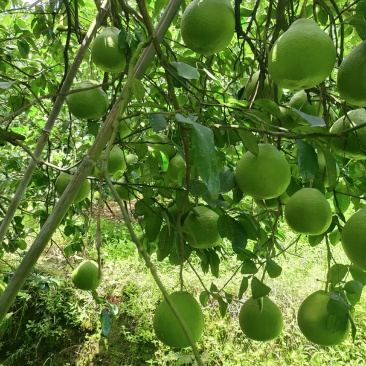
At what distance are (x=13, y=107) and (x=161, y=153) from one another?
3.31ft

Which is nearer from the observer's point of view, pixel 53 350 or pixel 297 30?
pixel 297 30

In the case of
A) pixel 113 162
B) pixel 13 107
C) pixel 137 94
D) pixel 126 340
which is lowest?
pixel 126 340

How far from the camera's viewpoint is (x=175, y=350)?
3018 mm

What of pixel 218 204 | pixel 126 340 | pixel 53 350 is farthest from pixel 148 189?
pixel 53 350

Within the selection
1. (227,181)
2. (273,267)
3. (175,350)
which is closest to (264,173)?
(227,181)

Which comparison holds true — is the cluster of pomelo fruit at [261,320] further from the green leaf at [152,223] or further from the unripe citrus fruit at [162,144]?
the unripe citrus fruit at [162,144]

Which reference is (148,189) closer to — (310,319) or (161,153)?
(161,153)

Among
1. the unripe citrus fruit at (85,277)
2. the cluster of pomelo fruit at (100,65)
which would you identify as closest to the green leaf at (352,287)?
the cluster of pomelo fruit at (100,65)

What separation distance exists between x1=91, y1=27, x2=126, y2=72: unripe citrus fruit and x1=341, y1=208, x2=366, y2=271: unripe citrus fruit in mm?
673

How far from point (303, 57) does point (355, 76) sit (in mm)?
114

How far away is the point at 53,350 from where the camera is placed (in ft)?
10.7

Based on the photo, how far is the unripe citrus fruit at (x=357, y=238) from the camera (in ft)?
2.68

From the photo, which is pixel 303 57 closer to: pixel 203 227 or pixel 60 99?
pixel 203 227

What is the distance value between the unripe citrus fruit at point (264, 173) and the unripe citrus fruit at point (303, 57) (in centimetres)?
15
